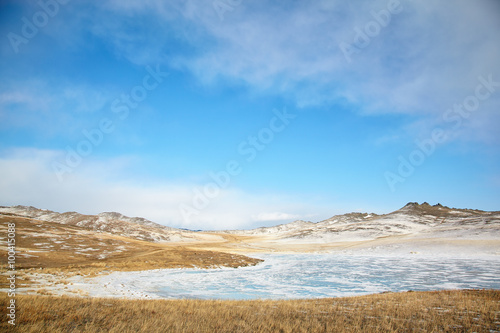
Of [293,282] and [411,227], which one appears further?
[411,227]

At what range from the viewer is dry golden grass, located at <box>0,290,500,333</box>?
9922 millimetres

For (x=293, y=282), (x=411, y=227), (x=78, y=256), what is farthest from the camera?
(x=411, y=227)

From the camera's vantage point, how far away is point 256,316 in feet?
40.1

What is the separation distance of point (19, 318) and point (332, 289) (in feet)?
73.8

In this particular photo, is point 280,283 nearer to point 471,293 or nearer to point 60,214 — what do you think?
point 471,293

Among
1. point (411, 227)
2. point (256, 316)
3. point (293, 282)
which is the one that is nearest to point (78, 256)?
point (293, 282)

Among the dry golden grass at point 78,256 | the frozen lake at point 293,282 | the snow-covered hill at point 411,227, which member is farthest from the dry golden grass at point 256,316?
the snow-covered hill at point 411,227

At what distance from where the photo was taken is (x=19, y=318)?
32.9ft

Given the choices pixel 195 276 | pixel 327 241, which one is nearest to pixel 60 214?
pixel 327 241

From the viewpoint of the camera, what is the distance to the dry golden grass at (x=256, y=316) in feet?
32.6

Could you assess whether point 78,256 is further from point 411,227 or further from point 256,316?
point 411,227

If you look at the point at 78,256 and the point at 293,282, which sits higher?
the point at 78,256

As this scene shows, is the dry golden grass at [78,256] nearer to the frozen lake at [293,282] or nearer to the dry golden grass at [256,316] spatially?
the frozen lake at [293,282]

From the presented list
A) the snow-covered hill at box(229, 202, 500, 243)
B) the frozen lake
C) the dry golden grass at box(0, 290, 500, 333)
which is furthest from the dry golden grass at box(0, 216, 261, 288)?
the snow-covered hill at box(229, 202, 500, 243)
